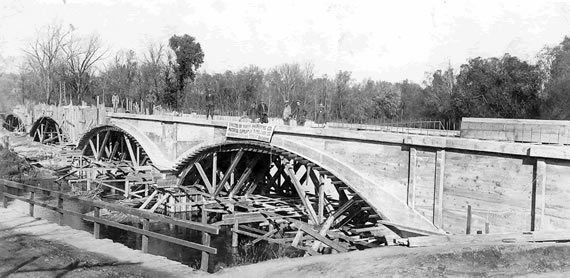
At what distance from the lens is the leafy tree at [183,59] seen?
1978 inches

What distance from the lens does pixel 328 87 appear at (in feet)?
226

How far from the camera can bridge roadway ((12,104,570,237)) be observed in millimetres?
11773

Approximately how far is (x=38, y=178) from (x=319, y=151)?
78.5 ft

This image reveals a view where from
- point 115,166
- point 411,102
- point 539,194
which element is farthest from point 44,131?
point 539,194

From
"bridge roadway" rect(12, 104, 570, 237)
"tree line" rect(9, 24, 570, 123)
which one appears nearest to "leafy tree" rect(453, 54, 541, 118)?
"tree line" rect(9, 24, 570, 123)

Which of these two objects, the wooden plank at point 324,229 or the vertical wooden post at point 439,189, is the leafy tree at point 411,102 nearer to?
the wooden plank at point 324,229

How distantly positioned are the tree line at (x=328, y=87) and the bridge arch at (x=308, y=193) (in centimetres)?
1137

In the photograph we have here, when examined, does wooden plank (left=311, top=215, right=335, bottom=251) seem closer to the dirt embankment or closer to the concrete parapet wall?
the concrete parapet wall

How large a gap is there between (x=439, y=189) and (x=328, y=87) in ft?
183

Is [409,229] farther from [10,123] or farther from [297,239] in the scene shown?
[10,123]

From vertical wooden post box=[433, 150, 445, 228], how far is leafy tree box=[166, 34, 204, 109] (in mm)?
39871

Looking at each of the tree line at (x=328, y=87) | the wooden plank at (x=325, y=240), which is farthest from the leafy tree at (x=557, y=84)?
the wooden plank at (x=325, y=240)

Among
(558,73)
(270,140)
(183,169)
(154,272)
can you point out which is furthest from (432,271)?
(558,73)

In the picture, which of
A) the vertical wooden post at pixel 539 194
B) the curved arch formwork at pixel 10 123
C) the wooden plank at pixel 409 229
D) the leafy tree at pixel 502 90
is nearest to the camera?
the vertical wooden post at pixel 539 194
